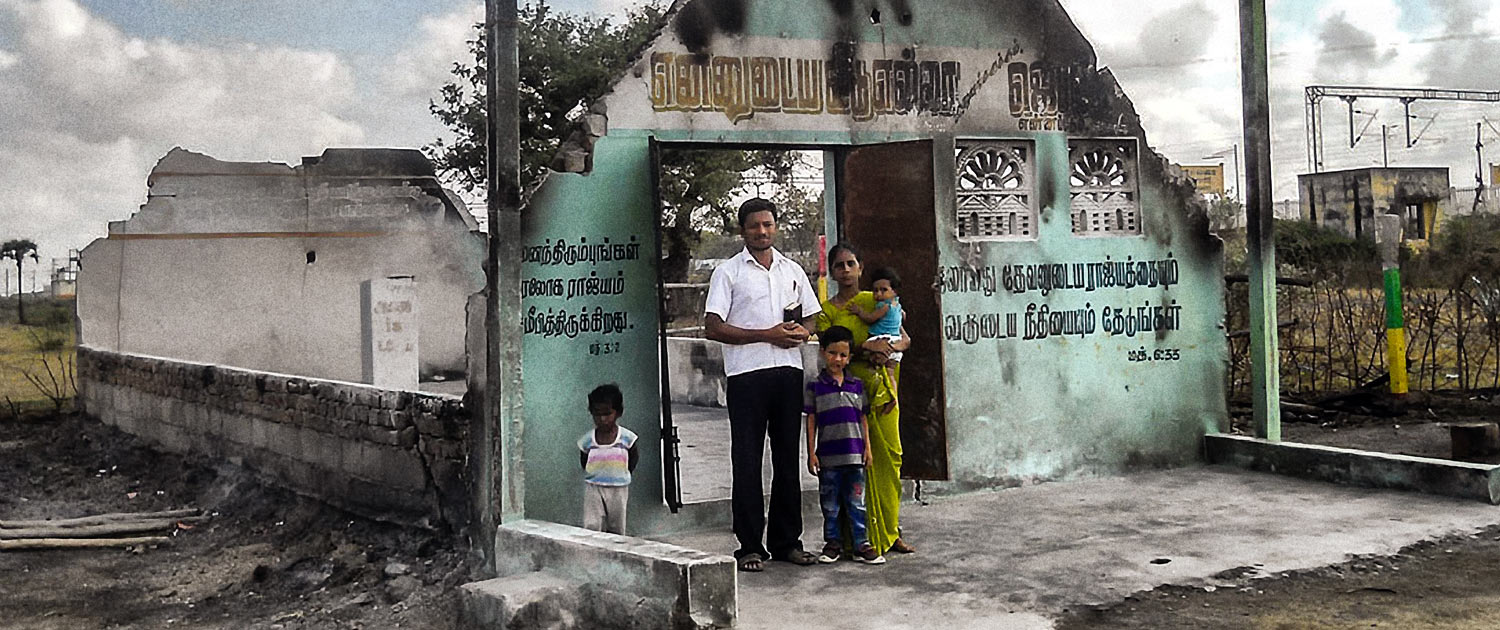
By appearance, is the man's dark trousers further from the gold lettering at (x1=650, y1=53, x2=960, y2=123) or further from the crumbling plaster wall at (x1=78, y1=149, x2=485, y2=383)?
the crumbling plaster wall at (x1=78, y1=149, x2=485, y2=383)

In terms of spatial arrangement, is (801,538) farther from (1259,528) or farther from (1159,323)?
(1159,323)

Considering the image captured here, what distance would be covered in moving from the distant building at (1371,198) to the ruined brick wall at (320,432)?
2608cm

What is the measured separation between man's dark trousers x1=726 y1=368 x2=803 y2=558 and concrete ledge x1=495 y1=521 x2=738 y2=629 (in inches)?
27.5

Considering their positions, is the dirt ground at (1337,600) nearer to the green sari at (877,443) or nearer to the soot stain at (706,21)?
the green sari at (877,443)

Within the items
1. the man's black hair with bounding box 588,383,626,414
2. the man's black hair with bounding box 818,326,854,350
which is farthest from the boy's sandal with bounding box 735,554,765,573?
the man's black hair with bounding box 588,383,626,414

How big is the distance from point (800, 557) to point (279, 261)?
15.1 metres

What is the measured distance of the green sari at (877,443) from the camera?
605cm

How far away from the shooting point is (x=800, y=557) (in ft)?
19.8

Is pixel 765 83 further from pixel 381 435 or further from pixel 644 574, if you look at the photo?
pixel 381 435

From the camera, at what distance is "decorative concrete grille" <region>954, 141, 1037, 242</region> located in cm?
802

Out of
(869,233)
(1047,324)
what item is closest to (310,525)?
(869,233)

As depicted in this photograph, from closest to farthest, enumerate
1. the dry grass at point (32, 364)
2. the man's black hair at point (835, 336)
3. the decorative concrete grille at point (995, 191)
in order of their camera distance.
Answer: the man's black hair at point (835, 336) < the decorative concrete grille at point (995, 191) < the dry grass at point (32, 364)

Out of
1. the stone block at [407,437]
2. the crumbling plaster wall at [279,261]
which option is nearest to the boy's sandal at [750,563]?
→ the stone block at [407,437]

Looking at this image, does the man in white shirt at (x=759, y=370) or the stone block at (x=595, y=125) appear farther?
the stone block at (x=595, y=125)
